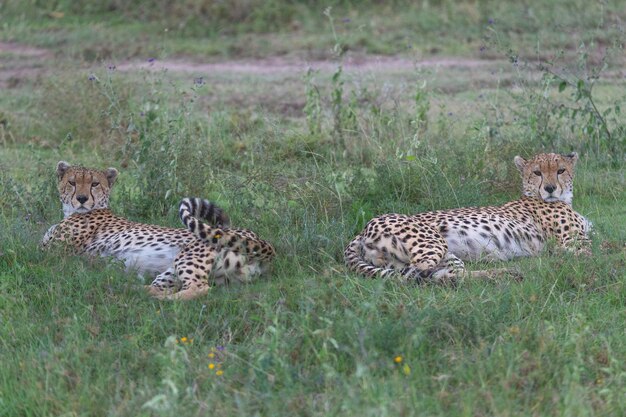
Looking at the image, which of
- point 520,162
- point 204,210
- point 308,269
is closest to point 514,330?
point 308,269

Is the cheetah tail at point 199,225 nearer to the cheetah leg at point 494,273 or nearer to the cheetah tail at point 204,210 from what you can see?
the cheetah tail at point 204,210

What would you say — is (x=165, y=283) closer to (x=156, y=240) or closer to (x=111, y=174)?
Answer: (x=156, y=240)

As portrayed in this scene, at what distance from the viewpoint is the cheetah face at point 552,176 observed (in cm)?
659

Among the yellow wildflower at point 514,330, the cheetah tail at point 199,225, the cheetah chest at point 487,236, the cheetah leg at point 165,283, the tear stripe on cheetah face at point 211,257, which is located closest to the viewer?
the yellow wildflower at point 514,330

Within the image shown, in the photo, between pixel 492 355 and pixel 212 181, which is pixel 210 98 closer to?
pixel 212 181

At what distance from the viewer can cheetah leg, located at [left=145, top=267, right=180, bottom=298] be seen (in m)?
5.41

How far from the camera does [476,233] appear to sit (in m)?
6.14

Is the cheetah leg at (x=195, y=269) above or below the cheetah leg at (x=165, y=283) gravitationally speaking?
above

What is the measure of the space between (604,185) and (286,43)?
8.30 m

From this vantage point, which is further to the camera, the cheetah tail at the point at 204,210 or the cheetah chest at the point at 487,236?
the cheetah chest at the point at 487,236

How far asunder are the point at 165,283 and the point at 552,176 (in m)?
2.55

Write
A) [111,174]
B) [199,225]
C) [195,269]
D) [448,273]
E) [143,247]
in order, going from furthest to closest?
[111,174] < [143,247] < [199,225] < [195,269] < [448,273]

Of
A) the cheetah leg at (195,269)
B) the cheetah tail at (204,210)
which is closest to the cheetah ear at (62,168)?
the cheetah tail at (204,210)

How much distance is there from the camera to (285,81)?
12680 mm
